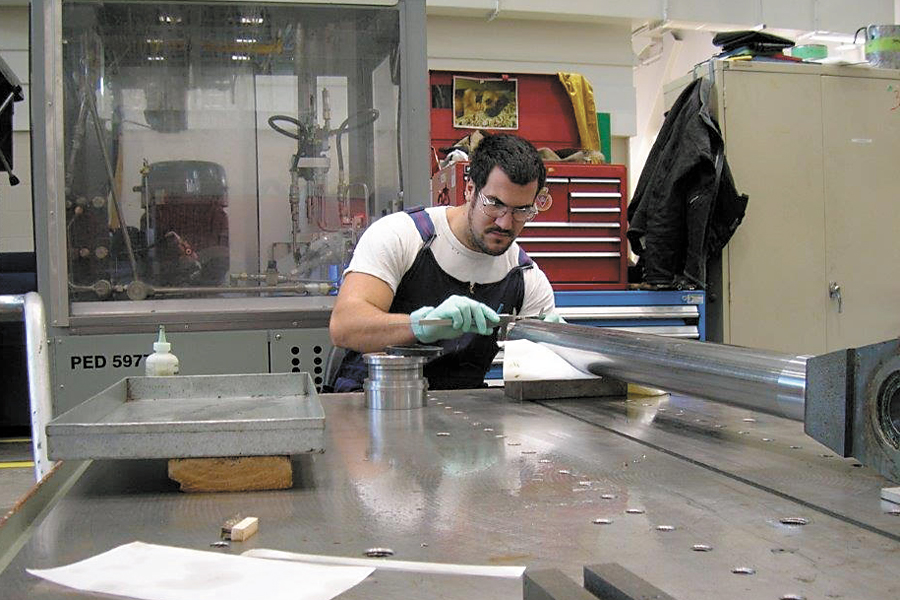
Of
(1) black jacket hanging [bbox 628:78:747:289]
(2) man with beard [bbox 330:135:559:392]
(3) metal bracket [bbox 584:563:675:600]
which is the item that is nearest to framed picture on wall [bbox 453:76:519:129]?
(1) black jacket hanging [bbox 628:78:747:289]

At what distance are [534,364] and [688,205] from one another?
5.65ft

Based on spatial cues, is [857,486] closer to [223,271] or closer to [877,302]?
[223,271]

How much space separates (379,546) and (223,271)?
6.64 ft

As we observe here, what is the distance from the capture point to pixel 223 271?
2.53m

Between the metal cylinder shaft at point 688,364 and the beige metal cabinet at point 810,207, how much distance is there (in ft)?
6.01

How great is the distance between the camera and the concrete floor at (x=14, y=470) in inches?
101

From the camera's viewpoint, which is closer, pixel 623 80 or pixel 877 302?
pixel 877 302

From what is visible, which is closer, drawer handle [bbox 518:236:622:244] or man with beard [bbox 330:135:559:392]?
man with beard [bbox 330:135:559:392]

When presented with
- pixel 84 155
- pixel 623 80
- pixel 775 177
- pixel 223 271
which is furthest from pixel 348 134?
pixel 623 80

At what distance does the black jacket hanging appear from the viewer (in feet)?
9.45

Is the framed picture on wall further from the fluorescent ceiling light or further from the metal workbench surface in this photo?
the fluorescent ceiling light

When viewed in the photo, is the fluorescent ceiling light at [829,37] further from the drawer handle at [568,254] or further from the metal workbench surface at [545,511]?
the metal workbench surface at [545,511]

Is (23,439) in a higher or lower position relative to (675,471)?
lower

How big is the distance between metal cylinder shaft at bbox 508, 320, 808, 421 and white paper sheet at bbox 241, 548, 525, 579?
1.48 ft
